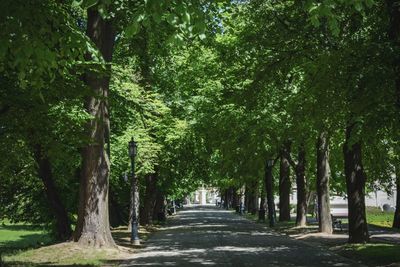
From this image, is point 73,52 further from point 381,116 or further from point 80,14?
point 80,14

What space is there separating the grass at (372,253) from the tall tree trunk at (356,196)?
0.72 metres

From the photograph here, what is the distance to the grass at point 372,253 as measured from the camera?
630 inches

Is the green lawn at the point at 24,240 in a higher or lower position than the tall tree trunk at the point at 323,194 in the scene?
lower

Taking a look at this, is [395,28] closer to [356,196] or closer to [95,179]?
[356,196]

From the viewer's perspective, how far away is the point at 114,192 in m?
37.8

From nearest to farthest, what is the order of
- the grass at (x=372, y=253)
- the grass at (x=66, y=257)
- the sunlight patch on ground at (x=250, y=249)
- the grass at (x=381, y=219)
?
the grass at (x=66, y=257), the grass at (x=372, y=253), the sunlight patch on ground at (x=250, y=249), the grass at (x=381, y=219)

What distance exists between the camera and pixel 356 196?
21250mm

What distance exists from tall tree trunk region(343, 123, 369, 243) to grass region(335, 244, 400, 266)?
72 cm

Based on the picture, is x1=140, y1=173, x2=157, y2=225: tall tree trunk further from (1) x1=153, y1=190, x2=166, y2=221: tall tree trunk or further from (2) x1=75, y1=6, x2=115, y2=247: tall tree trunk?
(2) x1=75, y1=6, x2=115, y2=247: tall tree trunk

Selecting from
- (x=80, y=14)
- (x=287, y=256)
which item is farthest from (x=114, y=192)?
(x=287, y=256)

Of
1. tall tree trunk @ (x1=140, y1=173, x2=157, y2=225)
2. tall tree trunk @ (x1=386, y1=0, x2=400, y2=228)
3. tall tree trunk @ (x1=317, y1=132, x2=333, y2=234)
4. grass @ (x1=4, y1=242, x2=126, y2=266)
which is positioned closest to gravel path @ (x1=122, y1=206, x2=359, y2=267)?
grass @ (x1=4, y1=242, x2=126, y2=266)

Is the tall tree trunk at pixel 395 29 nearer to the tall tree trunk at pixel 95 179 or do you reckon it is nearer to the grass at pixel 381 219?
the tall tree trunk at pixel 95 179

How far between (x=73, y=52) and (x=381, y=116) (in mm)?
6941

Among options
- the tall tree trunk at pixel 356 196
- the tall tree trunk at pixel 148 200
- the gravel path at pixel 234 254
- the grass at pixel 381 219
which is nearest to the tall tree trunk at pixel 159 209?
the tall tree trunk at pixel 148 200
